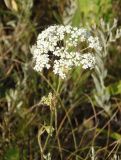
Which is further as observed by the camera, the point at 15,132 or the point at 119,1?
the point at 119,1

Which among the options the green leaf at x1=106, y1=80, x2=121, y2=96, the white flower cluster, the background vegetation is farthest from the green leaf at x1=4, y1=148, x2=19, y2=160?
the green leaf at x1=106, y1=80, x2=121, y2=96

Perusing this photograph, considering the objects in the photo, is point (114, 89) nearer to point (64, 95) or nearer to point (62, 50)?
point (64, 95)

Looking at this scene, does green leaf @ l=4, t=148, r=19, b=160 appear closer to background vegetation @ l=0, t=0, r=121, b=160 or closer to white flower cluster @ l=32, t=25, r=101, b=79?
background vegetation @ l=0, t=0, r=121, b=160

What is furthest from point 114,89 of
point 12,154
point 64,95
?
point 12,154

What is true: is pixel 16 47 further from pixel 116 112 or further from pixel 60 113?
pixel 116 112

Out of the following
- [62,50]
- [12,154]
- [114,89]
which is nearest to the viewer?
[62,50]

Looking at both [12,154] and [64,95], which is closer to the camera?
[12,154]

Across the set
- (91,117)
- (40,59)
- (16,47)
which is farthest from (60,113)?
(40,59)
